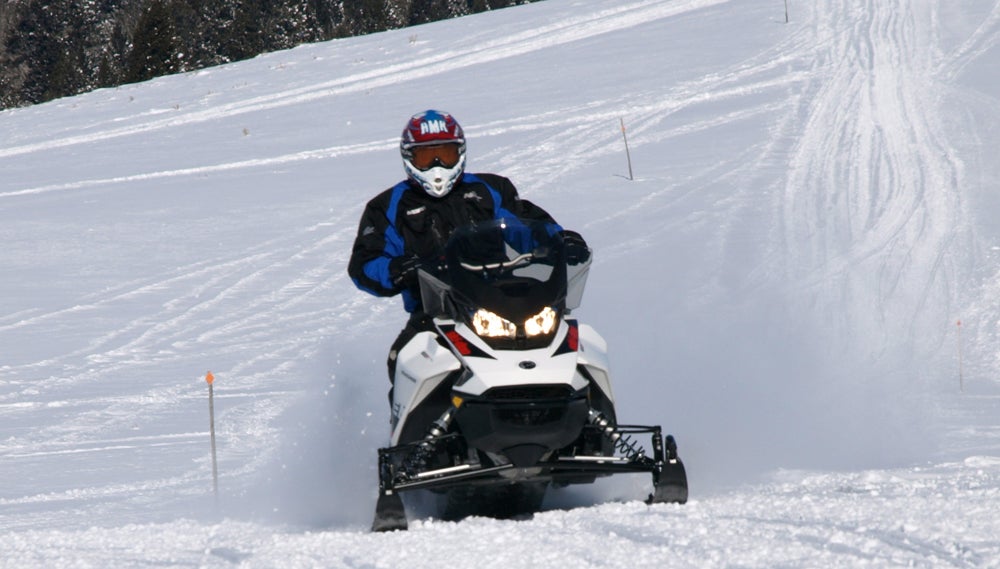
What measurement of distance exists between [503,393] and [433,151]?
147cm

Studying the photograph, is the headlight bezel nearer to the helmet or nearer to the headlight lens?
the headlight lens

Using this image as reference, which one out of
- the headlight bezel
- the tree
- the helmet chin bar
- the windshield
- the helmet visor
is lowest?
the headlight bezel

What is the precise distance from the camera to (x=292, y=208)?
17.1m

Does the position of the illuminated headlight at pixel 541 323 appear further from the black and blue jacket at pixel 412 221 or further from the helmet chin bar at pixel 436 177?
the helmet chin bar at pixel 436 177

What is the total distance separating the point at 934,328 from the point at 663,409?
2.81 meters

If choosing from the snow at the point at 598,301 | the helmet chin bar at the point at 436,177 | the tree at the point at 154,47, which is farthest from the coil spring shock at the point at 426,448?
the tree at the point at 154,47

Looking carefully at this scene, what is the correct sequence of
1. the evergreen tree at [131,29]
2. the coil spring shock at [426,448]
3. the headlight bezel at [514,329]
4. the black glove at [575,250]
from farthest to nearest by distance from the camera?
1. the evergreen tree at [131,29]
2. the black glove at [575,250]
3. the coil spring shock at [426,448]
4. the headlight bezel at [514,329]

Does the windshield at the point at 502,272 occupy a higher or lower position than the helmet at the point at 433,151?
lower

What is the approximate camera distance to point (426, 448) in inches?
214

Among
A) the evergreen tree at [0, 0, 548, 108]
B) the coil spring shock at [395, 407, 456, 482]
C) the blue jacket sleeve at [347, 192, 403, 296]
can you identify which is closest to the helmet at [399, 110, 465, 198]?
the blue jacket sleeve at [347, 192, 403, 296]

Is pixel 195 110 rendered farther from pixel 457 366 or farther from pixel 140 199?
pixel 457 366

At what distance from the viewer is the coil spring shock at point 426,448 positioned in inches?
213

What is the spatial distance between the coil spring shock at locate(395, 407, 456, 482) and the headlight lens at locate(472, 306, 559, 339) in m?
0.35

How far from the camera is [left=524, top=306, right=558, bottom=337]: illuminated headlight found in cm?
532
